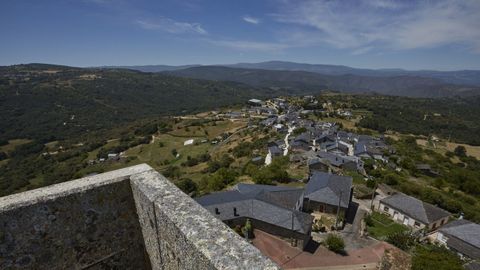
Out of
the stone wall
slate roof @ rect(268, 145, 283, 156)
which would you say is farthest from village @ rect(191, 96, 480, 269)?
slate roof @ rect(268, 145, 283, 156)

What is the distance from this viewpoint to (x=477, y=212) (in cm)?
3778

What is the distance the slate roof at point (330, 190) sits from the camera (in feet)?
94.7

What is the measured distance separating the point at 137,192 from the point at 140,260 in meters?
1.57

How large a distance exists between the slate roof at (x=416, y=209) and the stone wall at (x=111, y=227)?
116 ft

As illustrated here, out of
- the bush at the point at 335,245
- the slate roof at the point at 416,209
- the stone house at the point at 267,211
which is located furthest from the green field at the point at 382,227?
the stone house at the point at 267,211

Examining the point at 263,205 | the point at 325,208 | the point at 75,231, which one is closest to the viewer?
the point at 75,231

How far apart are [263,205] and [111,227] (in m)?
21.9

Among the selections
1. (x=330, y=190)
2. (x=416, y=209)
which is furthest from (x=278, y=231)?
(x=416, y=209)

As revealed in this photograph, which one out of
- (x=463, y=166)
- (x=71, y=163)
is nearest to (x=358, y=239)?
(x=463, y=166)

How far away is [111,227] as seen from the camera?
4.79 m

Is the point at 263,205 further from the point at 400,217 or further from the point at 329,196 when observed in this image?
the point at 400,217

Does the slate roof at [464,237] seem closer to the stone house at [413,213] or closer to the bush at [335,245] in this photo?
the stone house at [413,213]

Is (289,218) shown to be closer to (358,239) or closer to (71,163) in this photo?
(358,239)

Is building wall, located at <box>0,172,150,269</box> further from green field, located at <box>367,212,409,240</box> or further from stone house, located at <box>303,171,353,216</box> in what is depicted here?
green field, located at <box>367,212,409,240</box>
